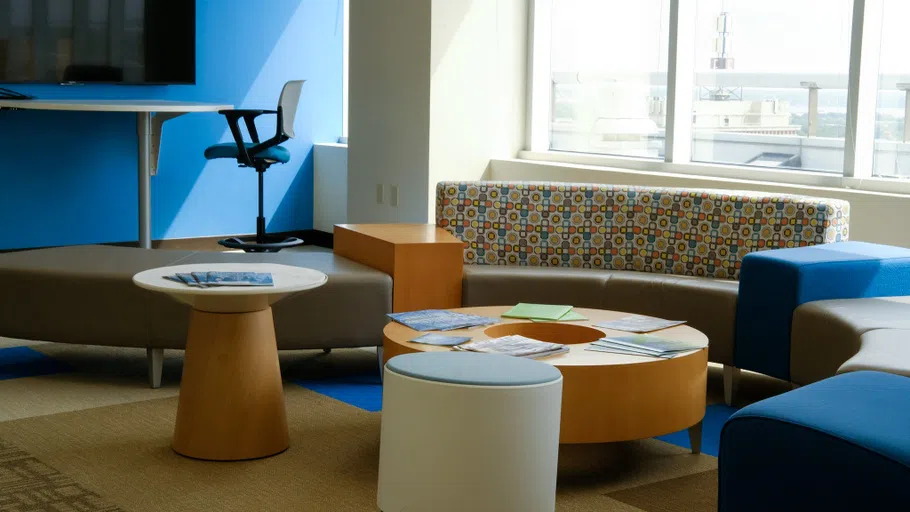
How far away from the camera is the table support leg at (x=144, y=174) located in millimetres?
6590

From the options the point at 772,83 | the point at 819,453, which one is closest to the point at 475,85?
the point at 772,83

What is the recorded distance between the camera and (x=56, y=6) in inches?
270

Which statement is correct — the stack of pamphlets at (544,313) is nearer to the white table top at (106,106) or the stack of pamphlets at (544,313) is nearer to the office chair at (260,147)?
the white table top at (106,106)

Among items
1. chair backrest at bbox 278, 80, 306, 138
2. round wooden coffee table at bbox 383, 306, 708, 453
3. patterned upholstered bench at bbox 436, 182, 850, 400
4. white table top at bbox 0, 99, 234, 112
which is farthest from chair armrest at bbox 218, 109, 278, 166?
round wooden coffee table at bbox 383, 306, 708, 453

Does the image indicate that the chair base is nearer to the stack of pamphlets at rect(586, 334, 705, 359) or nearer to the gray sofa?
the gray sofa

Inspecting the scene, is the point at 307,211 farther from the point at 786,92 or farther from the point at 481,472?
the point at 481,472

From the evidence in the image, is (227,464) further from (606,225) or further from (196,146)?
(196,146)

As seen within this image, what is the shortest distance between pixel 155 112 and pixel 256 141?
Result: 75 cm

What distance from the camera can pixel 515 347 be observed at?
3182mm

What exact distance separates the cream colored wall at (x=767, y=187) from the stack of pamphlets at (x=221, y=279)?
2599 millimetres

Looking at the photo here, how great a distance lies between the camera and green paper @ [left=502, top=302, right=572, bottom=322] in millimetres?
3693

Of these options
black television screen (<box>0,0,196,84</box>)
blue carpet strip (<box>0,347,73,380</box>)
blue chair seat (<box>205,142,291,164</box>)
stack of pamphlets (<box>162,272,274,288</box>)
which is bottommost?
blue carpet strip (<box>0,347,73,380</box>)

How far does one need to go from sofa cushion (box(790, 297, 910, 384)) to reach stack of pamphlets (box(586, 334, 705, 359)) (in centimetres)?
51

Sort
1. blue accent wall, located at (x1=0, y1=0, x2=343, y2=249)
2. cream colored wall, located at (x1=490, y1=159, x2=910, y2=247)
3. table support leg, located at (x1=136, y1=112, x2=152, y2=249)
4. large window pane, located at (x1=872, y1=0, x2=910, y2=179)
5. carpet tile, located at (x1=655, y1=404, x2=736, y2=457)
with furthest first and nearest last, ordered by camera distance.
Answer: blue accent wall, located at (x1=0, y1=0, x2=343, y2=249), table support leg, located at (x1=136, y1=112, x2=152, y2=249), large window pane, located at (x1=872, y1=0, x2=910, y2=179), cream colored wall, located at (x1=490, y1=159, x2=910, y2=247), carpet tile, located at (x1=655, y1=404, x2=736, y2=457)
